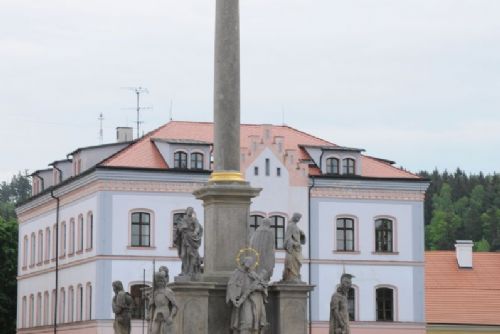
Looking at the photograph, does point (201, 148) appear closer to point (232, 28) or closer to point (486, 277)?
point (486, 277)

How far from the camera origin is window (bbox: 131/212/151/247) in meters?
68.6

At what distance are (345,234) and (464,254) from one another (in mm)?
13205

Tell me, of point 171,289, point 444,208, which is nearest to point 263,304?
point 171,289

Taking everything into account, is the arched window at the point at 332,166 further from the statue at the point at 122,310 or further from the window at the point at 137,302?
the statue at the point at 122,310

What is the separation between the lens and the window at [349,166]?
72.7 meters

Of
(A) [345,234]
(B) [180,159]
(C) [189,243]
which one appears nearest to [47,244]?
(B) [180,159]

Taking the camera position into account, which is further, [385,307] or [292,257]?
[385,307]

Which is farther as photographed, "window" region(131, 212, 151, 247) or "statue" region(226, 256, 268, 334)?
"window" region(131, 212, 151, 247)

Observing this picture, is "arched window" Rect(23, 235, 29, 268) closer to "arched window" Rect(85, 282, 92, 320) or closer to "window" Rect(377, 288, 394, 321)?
"arched window" Rect(85, 282, 92, 320)

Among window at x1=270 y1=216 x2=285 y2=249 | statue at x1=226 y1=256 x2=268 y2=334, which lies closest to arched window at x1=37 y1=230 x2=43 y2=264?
window at x1=270 y1=216 x2=285 y2=249

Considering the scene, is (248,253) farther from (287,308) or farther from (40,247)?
(40,247)

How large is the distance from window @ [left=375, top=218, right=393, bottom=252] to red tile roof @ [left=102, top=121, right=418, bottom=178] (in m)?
2.06

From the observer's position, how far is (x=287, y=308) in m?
34.9

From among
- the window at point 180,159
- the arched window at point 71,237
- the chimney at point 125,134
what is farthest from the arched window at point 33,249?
the window at point 180,159
